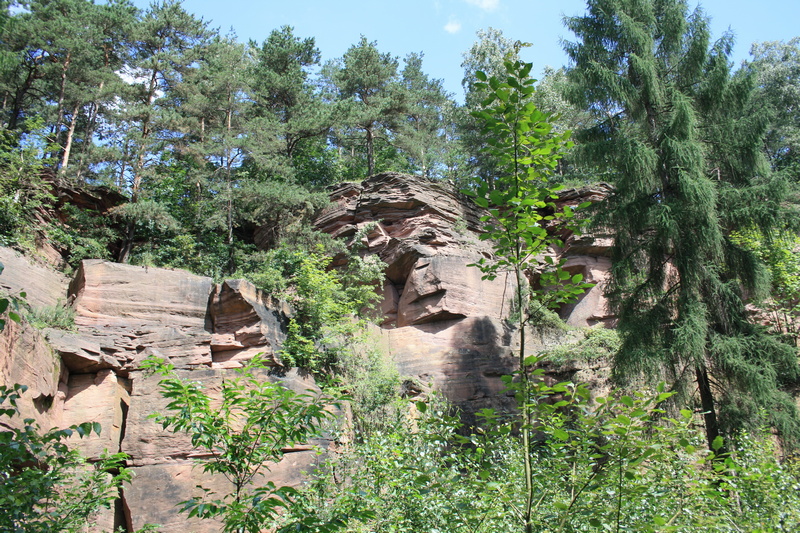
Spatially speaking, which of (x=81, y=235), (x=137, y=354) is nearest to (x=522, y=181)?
(x=137, y=354)

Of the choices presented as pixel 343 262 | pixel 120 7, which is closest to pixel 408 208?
pixel 343 262

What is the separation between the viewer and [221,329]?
1306 cm

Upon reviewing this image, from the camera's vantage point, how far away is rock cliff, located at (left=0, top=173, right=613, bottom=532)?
32.0 ft

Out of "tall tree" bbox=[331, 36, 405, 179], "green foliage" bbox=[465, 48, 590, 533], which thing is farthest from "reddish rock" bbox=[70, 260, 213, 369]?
"tall tree" bbox=[331, 36, 405, 179]

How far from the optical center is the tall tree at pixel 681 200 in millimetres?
10219

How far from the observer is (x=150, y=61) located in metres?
20.0

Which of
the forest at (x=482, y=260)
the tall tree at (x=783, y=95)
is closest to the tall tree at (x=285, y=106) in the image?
the forest at (x=482, y=260)

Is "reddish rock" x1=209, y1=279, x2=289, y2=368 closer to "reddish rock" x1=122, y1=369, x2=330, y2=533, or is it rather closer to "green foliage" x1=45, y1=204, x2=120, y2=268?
"reddish rock" x1=122, y1=369, x2=330, y2=533

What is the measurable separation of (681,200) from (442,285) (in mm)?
6840

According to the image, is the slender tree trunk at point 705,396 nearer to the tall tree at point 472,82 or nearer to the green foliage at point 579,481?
the green foliage at point 579,481

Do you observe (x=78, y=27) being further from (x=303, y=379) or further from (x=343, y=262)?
(x=303, y=379)

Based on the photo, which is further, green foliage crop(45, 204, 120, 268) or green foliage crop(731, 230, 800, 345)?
green foliage crop(45, 204, 120, 268)

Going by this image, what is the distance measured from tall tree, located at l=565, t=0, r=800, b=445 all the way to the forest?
0.05 metres

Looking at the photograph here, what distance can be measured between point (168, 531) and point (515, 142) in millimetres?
9008
